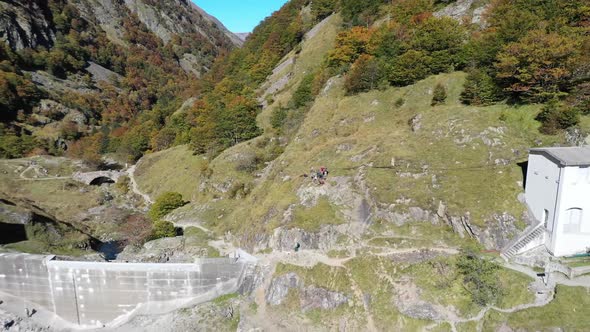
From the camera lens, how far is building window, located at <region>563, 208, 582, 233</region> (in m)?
25.3

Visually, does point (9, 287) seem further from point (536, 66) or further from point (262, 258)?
point (536, 66)

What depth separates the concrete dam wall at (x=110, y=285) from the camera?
3272 centimetres

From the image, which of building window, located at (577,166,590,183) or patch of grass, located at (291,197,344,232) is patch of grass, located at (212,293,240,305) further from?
building window, located at (577,166,590,183)

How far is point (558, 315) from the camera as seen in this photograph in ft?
74.4

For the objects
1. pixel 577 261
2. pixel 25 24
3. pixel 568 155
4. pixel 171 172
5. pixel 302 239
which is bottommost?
pixel 577 261

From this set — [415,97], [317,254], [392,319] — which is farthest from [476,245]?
[415,97]

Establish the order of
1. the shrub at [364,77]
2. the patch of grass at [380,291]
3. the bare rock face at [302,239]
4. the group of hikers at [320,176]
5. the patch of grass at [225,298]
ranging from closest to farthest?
the patch of grass at [380,291], the patch of grass at [225,298], the bare rock face at [302,239], the group of hikers at [320,176], the shrub at [364,77]

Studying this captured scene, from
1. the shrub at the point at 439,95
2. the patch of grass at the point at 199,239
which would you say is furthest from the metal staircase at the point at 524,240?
the patch of grass at the point at 199,239

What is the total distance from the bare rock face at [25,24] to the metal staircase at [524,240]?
16398cm

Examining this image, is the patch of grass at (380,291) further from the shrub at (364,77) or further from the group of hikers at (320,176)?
the shrub at (364,77)

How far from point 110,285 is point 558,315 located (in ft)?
120

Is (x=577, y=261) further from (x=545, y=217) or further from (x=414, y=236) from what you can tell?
(x=414, y=236)

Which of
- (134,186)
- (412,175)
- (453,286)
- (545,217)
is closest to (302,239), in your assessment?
(412,175)

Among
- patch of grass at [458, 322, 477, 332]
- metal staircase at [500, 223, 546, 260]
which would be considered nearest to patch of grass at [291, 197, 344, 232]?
patch of grass at [458, 322, 477, 332]
